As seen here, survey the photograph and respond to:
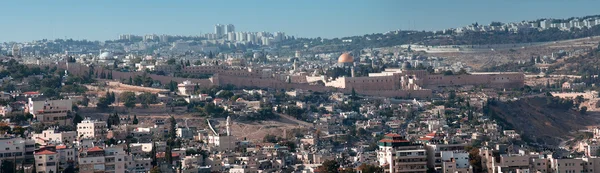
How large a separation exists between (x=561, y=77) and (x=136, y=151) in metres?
43.8

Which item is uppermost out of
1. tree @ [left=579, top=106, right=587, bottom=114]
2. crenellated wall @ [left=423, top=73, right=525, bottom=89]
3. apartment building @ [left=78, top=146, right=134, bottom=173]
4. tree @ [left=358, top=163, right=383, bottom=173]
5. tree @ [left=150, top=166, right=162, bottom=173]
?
apartment building @ [left=78, top=146, right=134, bottom=173]

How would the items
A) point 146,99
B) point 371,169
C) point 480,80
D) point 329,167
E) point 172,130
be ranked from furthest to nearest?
point 480,80, point 146,99, point 172,130, point 329,167, point 371,169

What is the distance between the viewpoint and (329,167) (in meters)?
30.8

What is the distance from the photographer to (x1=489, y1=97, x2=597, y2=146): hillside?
4988 cm

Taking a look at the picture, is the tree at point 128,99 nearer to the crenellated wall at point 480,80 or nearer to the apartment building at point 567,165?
the apartment building at point 567,165

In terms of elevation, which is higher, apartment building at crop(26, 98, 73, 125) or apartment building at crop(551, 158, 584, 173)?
apartment building at crop(26, 98, 73, 125)

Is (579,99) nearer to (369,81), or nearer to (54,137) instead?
(369,81)

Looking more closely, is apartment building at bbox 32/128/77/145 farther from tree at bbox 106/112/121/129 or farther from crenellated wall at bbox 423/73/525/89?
crenellated wall at bbox 423/73/525/89

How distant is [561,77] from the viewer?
7288 cm

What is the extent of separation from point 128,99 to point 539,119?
1654 cm

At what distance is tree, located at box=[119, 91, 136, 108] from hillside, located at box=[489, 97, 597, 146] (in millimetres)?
12447

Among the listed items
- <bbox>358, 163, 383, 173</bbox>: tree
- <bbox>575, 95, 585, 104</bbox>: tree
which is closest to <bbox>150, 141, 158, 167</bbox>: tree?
<bbox>358, 163, 383, 173</bbox>: tree

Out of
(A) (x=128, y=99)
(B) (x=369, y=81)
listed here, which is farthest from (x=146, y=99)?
(B) (x=369, y=81)

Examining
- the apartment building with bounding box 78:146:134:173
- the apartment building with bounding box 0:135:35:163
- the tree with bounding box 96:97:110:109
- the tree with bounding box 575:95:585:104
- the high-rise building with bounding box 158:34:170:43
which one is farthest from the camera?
the high-rise building with bounding box 158:34:170:43
